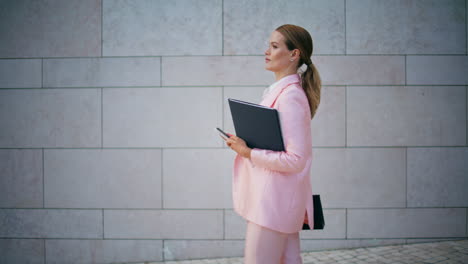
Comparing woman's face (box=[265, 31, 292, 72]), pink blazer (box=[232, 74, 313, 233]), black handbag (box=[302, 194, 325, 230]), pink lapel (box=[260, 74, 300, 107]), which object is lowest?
black handbag (box=[302, 194, 325, 230])

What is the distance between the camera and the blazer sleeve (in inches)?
75.3

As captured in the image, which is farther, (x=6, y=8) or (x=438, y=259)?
(x=6, y=8)

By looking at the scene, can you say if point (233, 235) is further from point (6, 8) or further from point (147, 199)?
point (6, 8)

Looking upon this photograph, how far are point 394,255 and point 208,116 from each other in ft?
9.33

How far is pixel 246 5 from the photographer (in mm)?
4219

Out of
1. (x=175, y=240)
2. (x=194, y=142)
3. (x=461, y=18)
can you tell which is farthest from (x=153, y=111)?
(x=461, y=18)

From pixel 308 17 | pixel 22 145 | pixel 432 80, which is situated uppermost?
pixel 308 17

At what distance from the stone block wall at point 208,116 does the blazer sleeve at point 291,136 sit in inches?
90.4

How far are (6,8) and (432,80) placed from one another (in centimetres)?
561

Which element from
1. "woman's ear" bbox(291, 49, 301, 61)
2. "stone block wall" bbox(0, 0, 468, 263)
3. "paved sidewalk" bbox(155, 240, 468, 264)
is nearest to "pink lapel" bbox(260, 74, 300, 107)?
"woman's ear" bbox(291, 49, 301, 61)

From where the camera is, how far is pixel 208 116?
425cm

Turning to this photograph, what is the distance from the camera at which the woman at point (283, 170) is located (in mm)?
1930

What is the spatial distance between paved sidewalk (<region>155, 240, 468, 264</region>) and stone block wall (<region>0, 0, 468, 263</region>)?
13 cm

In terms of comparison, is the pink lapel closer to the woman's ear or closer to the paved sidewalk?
the woman's ear
